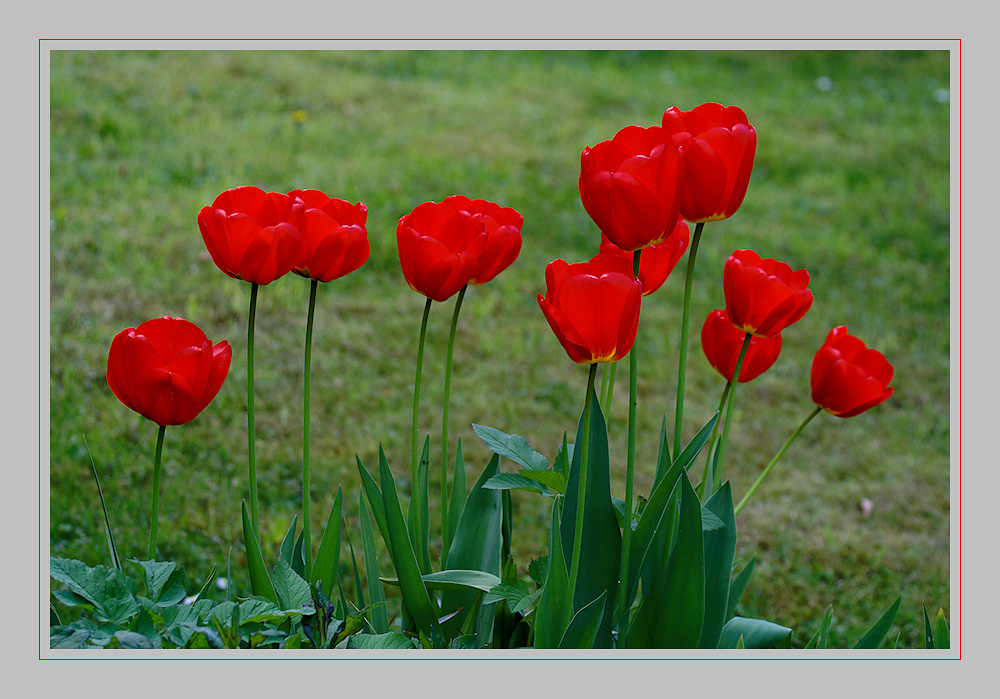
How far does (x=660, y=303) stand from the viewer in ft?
12.1

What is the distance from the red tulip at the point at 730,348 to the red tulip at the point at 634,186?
0.28 meters

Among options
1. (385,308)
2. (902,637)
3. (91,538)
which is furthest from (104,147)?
(902,637)

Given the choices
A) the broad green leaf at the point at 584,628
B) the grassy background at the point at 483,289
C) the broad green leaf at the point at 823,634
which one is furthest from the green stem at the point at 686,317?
the grassy background at the point at 483,289

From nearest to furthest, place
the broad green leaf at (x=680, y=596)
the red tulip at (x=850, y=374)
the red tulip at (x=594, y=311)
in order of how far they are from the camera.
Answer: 1. the red tulip at (x=594, y=311)
2. the broad green leaf at (x=680, y=596)
3. the red tulip at (x=850, y=374)

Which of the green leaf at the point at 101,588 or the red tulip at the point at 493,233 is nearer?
the green leaf at the point at 101,588

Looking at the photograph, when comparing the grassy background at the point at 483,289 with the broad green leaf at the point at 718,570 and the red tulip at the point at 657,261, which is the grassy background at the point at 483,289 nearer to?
the broad green leaf at the point at 718,570

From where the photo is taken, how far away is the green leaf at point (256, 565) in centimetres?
103

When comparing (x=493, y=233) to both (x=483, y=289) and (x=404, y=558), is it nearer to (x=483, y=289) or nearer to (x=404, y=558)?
(x=404, y=558)

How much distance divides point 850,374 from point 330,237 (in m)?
0.71

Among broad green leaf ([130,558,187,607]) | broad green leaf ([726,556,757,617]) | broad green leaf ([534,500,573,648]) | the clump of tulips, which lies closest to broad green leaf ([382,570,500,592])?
the clump of tulips

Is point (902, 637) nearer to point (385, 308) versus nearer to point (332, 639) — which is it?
point (332, 639)

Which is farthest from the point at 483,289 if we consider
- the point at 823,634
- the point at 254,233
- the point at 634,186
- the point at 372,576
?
the point at 634,186

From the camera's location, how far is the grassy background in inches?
94.3

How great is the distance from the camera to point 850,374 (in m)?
1.17
